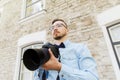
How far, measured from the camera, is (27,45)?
518 centimetres

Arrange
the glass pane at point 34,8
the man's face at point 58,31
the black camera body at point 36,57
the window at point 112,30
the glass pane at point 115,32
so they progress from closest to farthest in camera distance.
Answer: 1. the black camera body at point 36,57
2. the man's face at point 58,31
3. the window at point 112,30
4. the glass pane at point 115,32
5. the glass pane at point 34,8

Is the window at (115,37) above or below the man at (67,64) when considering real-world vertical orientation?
above

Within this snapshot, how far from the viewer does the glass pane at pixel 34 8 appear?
5.47 m

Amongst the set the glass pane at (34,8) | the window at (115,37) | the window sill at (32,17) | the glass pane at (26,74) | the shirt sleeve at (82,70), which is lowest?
the shirt sleeve at (82,70)

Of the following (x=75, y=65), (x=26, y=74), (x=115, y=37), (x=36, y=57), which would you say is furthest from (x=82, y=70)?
(x=26, y=74)

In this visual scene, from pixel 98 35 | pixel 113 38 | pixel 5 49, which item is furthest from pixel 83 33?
pixel 5 49

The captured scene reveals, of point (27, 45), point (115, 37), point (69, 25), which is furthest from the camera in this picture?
point (27, 45)

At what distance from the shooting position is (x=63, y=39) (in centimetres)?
159

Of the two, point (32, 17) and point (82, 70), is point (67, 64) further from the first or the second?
point (32, 17)

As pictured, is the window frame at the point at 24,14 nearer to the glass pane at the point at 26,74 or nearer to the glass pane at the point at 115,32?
the glass pane at the point at 26,74

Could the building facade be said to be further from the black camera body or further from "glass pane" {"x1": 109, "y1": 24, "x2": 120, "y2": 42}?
the black camera body

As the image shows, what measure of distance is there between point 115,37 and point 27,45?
110 inches

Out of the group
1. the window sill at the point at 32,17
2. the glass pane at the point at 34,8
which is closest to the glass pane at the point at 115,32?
the window sill at the point at 32,17

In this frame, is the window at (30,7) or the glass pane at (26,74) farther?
the window at (30,7)
